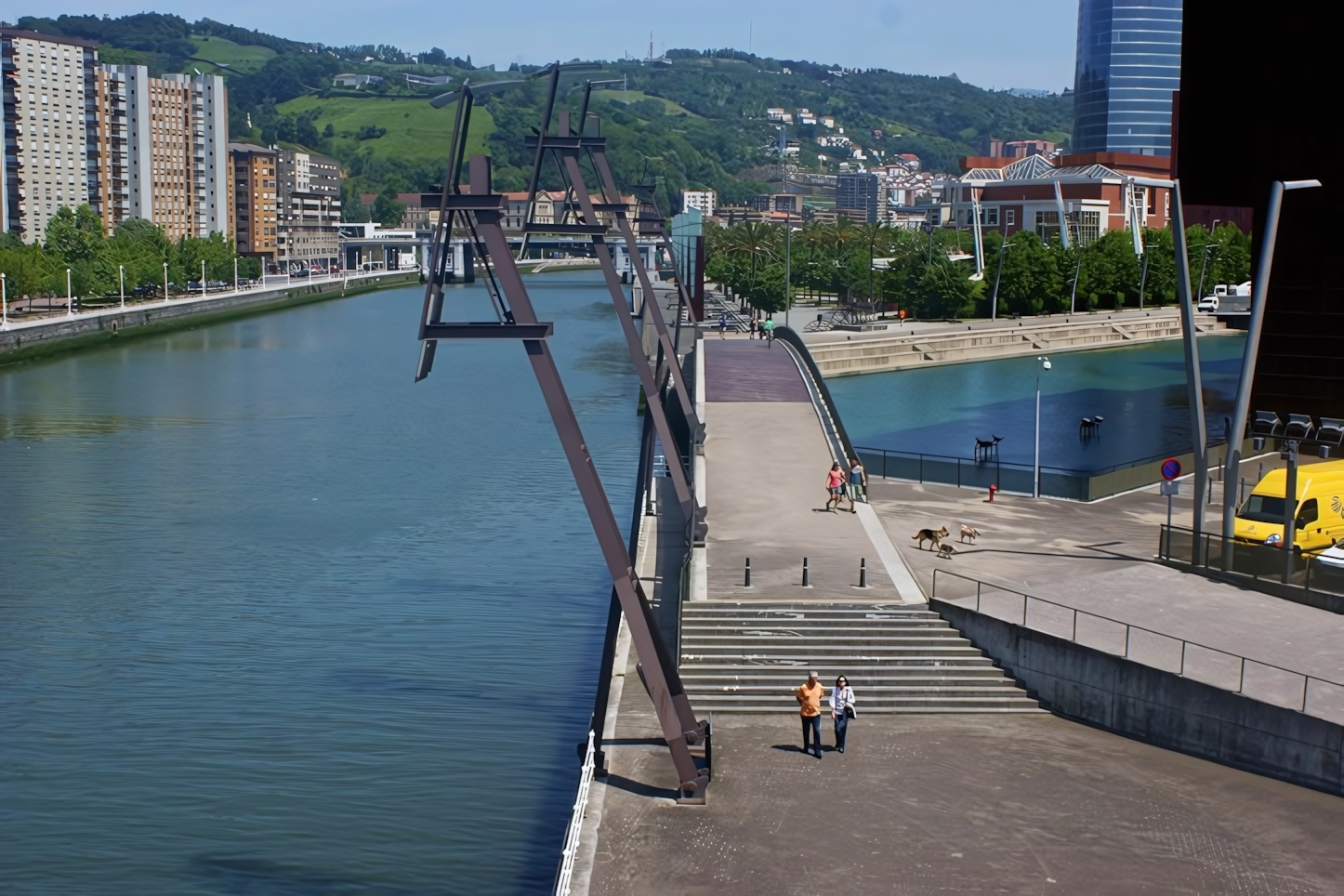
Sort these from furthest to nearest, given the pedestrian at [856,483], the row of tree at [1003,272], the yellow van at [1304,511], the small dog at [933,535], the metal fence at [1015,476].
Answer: the row of tree at [1003,272], the metal fence at [1015,476], the pedestrian at [856,483], the yellow van at [1304,511], the small dog at [933,535]

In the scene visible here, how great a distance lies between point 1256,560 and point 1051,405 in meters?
43.9

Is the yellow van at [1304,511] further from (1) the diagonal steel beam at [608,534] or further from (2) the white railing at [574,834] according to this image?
(2) the white railing at [574,834]

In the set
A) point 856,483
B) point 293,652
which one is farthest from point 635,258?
point 293,652

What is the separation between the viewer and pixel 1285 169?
34906mm

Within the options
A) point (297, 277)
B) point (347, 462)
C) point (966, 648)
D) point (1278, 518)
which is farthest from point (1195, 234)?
point (297, 277)

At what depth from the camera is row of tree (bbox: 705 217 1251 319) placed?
98562 mm

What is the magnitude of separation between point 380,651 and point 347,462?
2123 cm

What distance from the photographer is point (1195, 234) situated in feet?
341

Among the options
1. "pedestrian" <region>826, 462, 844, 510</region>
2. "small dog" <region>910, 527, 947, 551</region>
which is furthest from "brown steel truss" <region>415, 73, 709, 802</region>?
"pedestrian" <region>826, 462, 844, 510</region>

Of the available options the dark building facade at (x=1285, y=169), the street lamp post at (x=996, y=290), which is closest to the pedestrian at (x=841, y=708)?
the dark building facade at (x=1285, y=169)

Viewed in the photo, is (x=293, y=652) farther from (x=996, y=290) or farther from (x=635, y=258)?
(x=996, y=290)

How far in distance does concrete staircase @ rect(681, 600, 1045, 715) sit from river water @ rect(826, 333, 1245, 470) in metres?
25.0

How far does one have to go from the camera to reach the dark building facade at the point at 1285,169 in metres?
34.2

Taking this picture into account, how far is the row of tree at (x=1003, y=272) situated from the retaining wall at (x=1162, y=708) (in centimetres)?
7243
